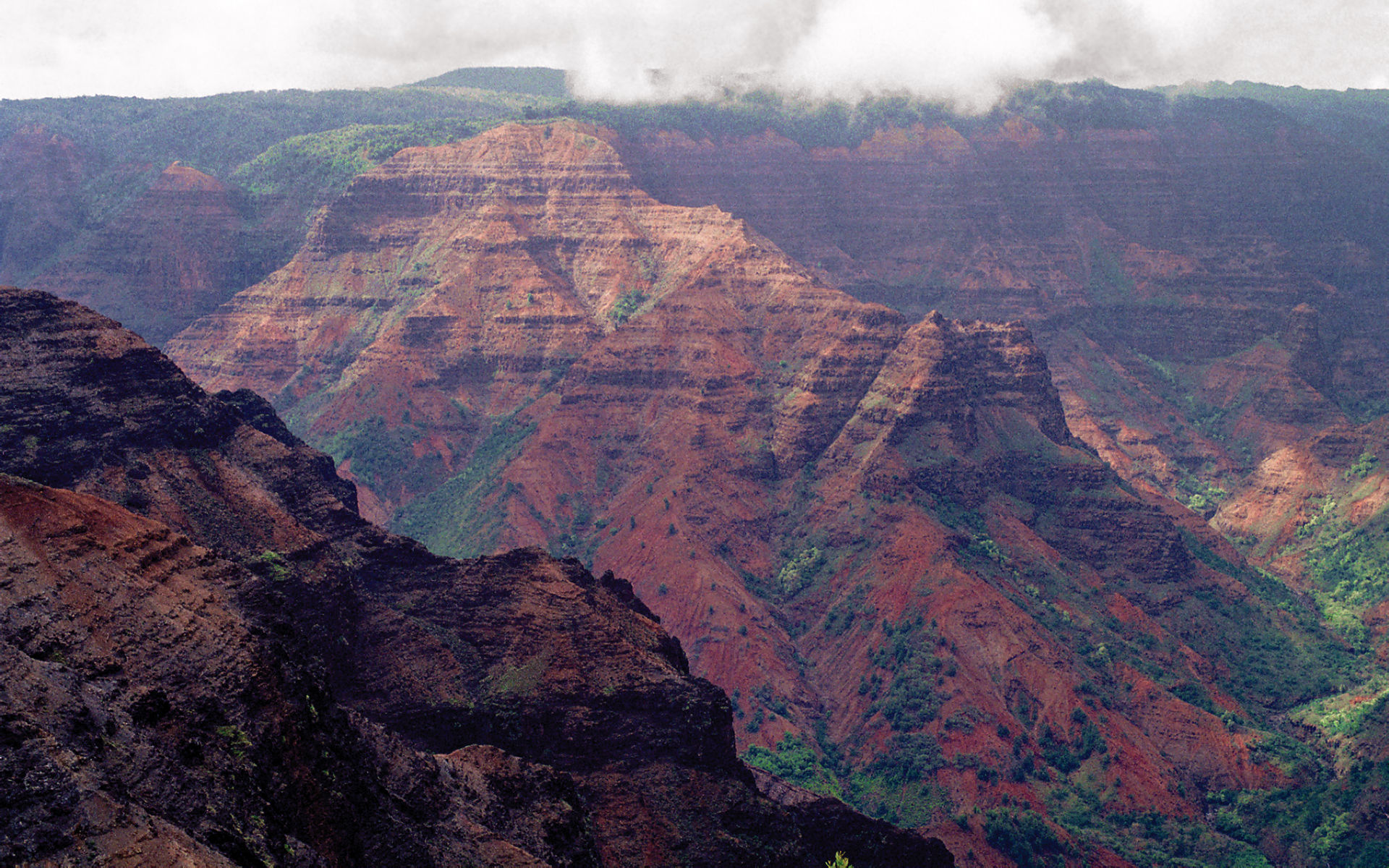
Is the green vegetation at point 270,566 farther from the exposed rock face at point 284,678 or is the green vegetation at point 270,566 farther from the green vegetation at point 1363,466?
the green vegetation at point 1363,466

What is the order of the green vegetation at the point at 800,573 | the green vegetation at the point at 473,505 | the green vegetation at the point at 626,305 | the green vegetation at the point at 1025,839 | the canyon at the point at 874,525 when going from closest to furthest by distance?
the green vegetation at the point at 1025,839 → the canyon at the point at 874,525 → the green vegetation at the point at 800,573 → the green vegetation at the point at 473,505 → the green vegetation at the point at 626,305

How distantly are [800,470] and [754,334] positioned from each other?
20.7m

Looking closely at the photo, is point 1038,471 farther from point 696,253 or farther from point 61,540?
point 61,540

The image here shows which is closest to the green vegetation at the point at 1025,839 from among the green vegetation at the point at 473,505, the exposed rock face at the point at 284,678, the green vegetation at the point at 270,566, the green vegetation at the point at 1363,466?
the exposed rock face at the point at 284,678

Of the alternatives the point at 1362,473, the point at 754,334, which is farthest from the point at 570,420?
the point at 1362,473

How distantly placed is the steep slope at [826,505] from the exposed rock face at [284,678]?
31.6 metres

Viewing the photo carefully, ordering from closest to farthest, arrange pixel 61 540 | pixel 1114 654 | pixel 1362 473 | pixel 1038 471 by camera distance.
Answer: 1. pixel 61 540
2. pixel 1114 654
3. pixel 1038 471
4. pixel 1362 473

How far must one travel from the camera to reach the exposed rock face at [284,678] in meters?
49.5

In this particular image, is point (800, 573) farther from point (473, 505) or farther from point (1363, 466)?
point (1363, 466)

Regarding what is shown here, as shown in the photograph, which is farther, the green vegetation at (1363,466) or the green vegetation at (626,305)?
the green vegetation at (626,305)

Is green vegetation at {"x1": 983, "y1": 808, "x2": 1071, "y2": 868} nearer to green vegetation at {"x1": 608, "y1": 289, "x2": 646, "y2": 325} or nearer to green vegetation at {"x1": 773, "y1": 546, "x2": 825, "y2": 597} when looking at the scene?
green vegetation at {"x1": 773, "y1": 546, "x2": 825, "y2": 597}

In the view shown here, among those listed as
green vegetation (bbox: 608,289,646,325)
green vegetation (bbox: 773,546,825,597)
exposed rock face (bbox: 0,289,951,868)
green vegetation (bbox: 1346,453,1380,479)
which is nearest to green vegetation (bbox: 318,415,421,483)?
green vegetation (bbox: 608,289,646,325)

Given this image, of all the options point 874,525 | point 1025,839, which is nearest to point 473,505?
point 874,525

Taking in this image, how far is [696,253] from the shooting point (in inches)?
7416
